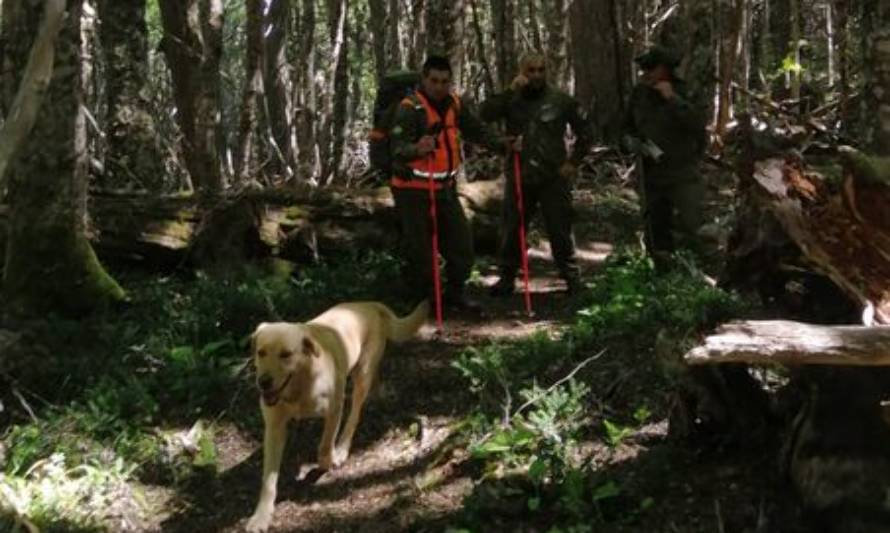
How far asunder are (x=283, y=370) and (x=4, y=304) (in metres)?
4.16

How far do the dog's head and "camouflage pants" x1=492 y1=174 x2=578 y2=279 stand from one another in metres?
4.08

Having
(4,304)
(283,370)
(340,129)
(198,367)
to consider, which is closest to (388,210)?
(198,367)

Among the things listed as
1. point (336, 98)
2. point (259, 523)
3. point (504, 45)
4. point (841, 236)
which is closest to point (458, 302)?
point (259, 523)

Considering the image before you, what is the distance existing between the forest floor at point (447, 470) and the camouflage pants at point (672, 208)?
1126mm

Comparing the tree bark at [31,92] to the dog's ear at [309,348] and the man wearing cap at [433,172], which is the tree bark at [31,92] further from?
the man wearing cap at [433,172]

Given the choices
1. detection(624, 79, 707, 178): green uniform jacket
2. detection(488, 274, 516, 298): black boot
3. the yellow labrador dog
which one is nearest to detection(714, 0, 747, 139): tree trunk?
detection(624, 79, 707, 178): green uniform jacket

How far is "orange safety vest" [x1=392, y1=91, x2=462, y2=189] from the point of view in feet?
28.0

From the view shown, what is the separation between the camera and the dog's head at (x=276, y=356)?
5.90 m

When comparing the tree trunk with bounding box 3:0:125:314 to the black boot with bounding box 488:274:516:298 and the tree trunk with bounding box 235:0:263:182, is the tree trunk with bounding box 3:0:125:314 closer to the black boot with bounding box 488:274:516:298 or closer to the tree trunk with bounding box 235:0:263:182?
the black boot with bounding box 488:274:516:298

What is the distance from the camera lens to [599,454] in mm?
5777

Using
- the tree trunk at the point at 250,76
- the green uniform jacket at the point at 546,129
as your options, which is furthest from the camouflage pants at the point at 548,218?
the tree trunk at the point at 250,76

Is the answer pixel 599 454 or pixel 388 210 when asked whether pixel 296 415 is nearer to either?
pixel 599 454

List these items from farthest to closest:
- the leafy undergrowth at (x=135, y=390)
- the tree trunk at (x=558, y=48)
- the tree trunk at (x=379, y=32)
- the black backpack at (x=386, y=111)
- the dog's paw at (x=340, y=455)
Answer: the tree trunk at (x=379, y=32), the tree trunk at (x=558, y=48), the black backpack at (x=386, y=111), the dog's paw at (x=340, y=455), the leafy undergrowth at (x=135, y=390)

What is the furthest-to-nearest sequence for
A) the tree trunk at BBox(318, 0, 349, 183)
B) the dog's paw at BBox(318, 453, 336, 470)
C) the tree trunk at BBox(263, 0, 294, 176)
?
the tree trunk at BBox(263, 0, 294, 176)
the tree trunk at BBox(318, 0, 349, 183)
the dog's paw at BBox(318, 453, 336, 470)
